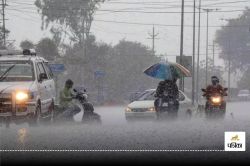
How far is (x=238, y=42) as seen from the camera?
467 feet

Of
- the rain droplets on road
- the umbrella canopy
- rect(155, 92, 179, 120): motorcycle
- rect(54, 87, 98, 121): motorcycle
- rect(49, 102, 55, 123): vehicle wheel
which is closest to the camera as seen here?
the rain droplets on road

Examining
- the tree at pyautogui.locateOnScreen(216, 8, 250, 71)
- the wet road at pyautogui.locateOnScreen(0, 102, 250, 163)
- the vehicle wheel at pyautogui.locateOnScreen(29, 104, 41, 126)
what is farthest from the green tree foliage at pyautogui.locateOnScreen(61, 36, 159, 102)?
the wet road at pyautogui.locateOnScreen(0, 102, 250, 163)

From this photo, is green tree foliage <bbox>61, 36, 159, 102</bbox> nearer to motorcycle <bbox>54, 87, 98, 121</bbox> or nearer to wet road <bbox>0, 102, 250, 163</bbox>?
motorcycle <bbox>54, 87, 98, 121</bbox>

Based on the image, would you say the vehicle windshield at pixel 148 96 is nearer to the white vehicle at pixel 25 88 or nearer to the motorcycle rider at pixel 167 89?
the motorcycle rider at pixel 167 89

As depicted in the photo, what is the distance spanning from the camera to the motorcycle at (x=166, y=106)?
22.2 metres

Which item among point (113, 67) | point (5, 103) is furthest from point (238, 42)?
point (5, 103)

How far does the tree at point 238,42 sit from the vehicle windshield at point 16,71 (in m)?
121

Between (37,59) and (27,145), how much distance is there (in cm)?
805

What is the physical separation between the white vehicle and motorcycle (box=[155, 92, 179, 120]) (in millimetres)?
3615

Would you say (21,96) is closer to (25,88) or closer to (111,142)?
(25,88)

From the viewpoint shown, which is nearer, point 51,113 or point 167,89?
point 51,113

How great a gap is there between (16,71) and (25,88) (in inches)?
58.4

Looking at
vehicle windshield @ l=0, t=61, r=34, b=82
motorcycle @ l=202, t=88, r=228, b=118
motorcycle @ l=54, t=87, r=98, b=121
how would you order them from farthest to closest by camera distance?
motorcycle @ l=202, t=88, r=228, b=118 → motorcycle @ l=54, t=87, r=98, b=121 → vehicle windshield @ l=0, t=61, r=34, b=82

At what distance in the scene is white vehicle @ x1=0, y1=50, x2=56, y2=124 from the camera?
1702cm
